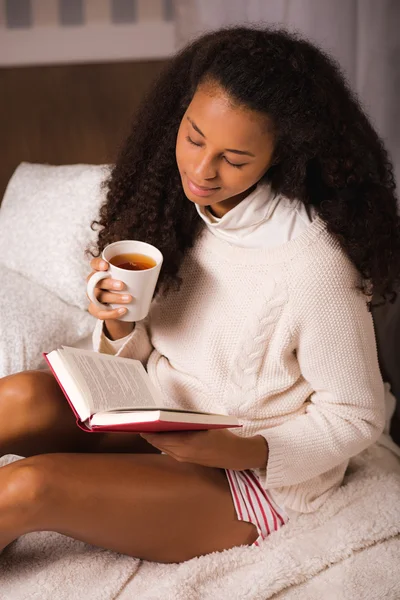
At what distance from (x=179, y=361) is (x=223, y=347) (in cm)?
11

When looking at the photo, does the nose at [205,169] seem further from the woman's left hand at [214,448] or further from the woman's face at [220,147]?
the woman's left hand at [214,448]

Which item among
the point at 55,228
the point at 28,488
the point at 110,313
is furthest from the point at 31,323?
the point at 28,488

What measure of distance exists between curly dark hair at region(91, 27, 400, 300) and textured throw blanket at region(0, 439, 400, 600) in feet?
1.31

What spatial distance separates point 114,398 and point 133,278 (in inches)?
7.2

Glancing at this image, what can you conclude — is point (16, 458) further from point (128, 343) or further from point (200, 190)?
point (200, 190)

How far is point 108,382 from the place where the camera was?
3.52 ft

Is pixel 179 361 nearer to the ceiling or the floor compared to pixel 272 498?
nearer to the ceiling

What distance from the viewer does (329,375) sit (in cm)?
115

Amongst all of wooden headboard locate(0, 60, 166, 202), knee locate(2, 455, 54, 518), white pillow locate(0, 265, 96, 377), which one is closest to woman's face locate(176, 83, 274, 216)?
knee locate(2, 455, 54, 518)

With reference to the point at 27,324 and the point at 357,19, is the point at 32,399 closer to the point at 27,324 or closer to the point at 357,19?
the point at 27,324

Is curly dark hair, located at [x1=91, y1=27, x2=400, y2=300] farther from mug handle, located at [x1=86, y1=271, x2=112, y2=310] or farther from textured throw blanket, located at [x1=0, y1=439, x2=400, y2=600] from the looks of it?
textured throw blanket, located at [x1=0, y1=439, x2=400, y2=600]

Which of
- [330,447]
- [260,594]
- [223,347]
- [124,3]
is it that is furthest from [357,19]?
[260,594]

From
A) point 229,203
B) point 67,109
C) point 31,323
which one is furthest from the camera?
point 67,109

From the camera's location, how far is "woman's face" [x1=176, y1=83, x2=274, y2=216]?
1.06 meters
